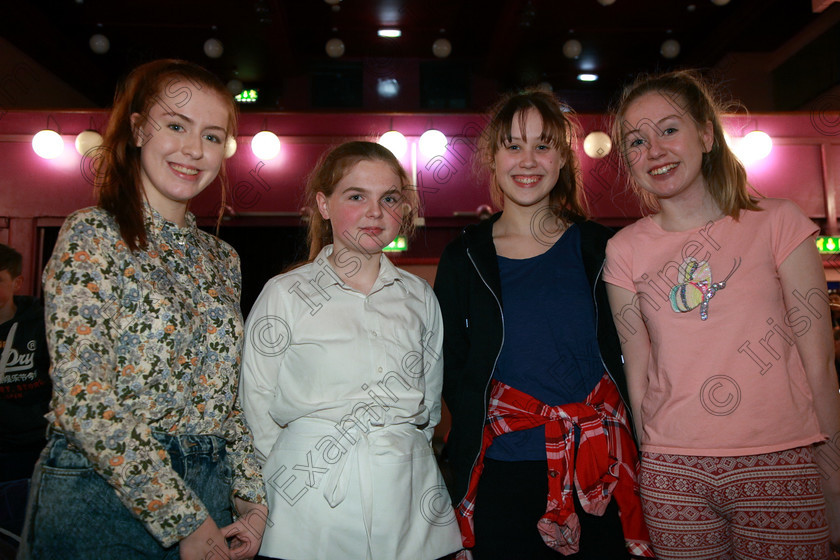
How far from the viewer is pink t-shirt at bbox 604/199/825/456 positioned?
1316 millimetres

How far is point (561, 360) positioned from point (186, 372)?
0.86 metres

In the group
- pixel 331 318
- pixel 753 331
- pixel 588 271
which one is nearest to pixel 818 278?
pixel 753 331

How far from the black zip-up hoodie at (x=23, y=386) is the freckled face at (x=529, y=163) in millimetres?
1920

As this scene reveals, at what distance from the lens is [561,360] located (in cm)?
150

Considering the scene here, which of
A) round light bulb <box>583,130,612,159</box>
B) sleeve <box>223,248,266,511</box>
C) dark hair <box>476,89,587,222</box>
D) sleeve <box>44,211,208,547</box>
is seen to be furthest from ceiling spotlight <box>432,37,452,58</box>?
sleeve <box>44,211,208,547</box>

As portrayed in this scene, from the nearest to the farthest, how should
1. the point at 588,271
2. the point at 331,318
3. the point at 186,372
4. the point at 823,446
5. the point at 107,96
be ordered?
1. the point at 186,372
2. the point at 823,446
3. the point at 331,318
4. the point at 588,271
5. the point at 107,96

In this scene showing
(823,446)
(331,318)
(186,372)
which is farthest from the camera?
(331,318)

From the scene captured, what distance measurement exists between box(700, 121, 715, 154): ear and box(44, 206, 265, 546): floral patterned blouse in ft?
4.00

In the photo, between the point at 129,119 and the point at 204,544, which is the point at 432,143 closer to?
the point at 129,119

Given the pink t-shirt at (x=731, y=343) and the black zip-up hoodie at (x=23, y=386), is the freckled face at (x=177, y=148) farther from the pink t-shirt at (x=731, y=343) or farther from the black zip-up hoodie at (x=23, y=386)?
the black zip-up hoodie at (x=23, y=386)

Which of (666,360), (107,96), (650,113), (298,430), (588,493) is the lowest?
(588,493)

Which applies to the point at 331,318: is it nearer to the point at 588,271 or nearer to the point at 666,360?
the point at 588,271

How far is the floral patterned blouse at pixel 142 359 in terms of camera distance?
3.47ft

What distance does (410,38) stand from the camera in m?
8.41
